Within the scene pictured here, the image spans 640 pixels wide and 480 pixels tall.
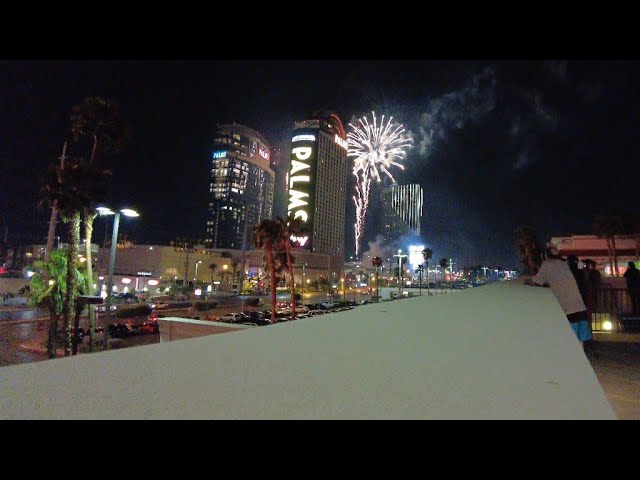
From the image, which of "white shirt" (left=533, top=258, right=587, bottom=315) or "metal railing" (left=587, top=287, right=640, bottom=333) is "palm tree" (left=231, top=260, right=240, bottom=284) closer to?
"metal railing" (left=587, top=287, right=640, bottom=333)

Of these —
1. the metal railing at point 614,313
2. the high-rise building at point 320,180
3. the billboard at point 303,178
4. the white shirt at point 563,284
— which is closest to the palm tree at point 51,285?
the white shirt at point 563,284

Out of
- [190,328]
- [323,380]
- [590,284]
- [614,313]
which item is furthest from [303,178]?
[323,380]

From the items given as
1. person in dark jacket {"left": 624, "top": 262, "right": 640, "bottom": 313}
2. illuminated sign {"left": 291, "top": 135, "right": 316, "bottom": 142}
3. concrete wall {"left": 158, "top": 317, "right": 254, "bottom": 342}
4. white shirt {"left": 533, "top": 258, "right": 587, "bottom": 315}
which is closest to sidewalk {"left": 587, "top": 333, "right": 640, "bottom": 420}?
person in dark jacket {"left": 624, "top": 262, "right": 640, "bottom": 313}

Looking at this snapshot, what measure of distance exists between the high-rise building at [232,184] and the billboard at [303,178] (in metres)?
52.7

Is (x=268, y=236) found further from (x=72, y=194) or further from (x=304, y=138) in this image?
(x=304, y=138)

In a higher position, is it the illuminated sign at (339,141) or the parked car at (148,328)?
the illuminated sign at (339,141)

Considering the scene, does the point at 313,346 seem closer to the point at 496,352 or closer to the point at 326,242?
the point at 496,352

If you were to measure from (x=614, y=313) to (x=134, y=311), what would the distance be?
45.7 m

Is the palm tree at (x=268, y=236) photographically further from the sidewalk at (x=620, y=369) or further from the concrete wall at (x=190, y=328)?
the sidewalk at (x=620, y=369)

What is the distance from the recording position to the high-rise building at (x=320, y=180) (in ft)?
366

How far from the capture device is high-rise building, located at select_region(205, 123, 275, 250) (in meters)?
169
